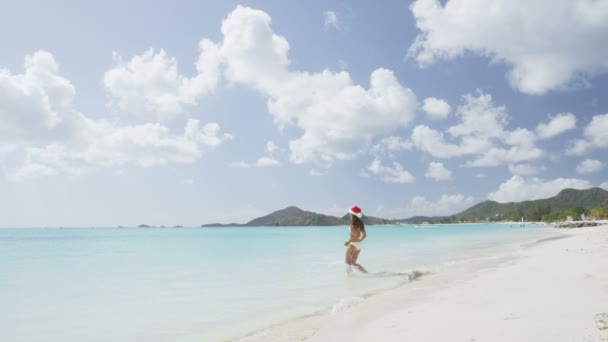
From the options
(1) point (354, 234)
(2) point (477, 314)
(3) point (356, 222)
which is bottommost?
(2) point (477, 314)

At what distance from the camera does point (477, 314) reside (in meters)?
6.93

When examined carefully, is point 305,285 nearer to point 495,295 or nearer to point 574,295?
point 495,295

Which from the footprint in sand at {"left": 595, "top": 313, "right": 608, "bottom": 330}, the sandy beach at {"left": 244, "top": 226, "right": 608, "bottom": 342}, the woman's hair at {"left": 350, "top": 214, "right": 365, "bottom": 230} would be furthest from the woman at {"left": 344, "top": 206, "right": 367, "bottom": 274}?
the footprint in sand at {"left": 595, "top": 313, "right": 608, "bottom": 330}

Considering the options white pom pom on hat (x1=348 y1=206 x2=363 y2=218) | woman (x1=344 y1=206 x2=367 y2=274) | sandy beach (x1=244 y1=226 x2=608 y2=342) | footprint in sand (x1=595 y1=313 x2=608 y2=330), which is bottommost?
sandy beach (x1=244 y1=226 x2=608 y2=342)

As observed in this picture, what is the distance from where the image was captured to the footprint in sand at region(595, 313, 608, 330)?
207 inches

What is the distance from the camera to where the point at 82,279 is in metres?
17.5

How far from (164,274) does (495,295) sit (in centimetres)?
1513

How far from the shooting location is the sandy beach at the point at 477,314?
18.3 feet

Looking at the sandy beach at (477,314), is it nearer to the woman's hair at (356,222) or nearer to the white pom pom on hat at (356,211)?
the woman's hair at (356,222)

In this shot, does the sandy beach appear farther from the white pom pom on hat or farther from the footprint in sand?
the white pom pom on hat

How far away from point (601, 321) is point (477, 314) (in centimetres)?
184

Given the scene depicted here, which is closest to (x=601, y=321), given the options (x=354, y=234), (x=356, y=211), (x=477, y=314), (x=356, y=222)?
(x=477, y=314)

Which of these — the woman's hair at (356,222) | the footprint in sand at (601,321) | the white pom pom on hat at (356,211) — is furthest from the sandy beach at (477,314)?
the white pom pom on hat at (356,211)

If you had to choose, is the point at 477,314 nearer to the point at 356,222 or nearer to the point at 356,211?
the point at 356,211
